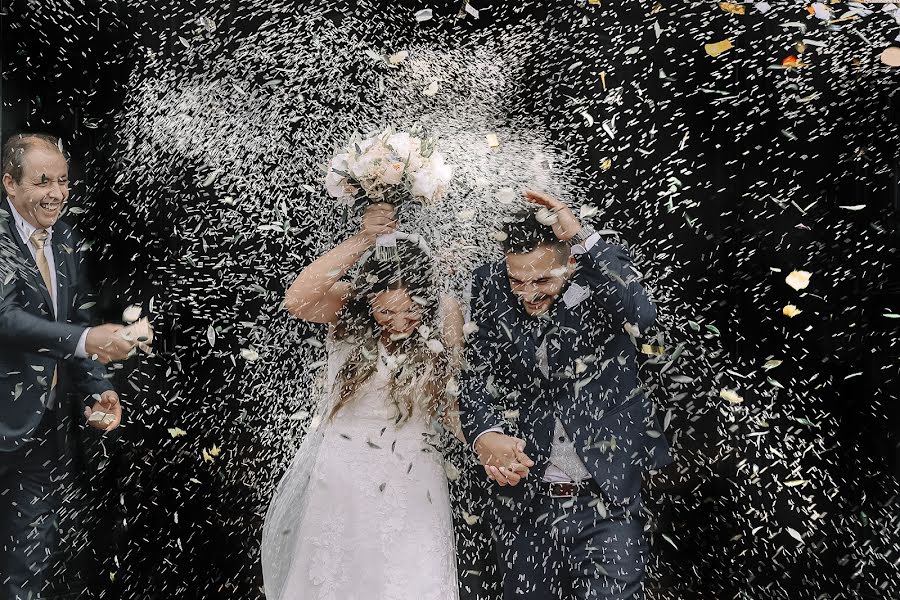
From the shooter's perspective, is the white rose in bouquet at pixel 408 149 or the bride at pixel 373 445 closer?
the bride at pixel 373 445

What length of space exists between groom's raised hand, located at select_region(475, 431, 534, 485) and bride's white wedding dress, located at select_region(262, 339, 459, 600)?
0.47ft

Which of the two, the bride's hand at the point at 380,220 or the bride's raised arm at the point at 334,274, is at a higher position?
the bride's hand at the point at 380,220

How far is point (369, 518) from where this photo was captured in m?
2.05

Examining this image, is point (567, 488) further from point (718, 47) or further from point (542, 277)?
point (718, 47)

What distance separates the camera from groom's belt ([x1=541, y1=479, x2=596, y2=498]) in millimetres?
2123

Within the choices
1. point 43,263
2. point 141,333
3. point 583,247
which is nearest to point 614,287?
point 583,247

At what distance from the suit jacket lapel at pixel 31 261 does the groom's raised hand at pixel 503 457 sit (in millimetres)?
1425

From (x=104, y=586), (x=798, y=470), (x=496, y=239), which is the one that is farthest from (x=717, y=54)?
(x=104, y=586)

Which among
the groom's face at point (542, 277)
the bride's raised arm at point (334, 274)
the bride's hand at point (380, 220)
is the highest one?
the bride's hand at point (380, 220)

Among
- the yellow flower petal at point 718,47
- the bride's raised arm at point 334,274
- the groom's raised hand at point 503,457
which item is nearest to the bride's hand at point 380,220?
the bride's raised arm at point 334,274

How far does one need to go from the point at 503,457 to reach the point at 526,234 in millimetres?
671

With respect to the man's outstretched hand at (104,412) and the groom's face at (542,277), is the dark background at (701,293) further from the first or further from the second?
the groom's face at (542,277)

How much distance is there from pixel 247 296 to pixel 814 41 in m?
1.97

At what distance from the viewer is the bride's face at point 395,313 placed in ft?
7.09
